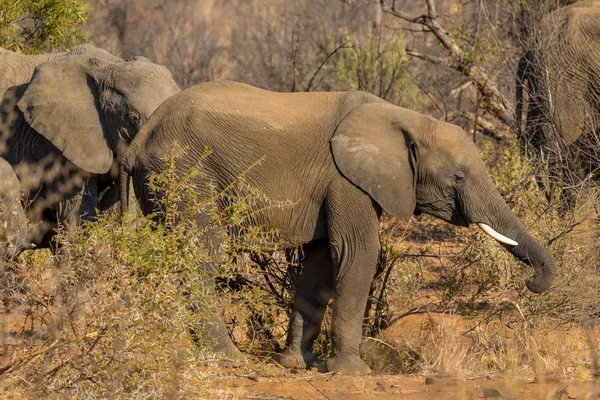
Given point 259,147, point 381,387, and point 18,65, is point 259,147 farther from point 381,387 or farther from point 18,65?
point 18,65

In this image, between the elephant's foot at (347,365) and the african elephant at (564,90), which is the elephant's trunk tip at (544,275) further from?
the african elephant at (564,90)

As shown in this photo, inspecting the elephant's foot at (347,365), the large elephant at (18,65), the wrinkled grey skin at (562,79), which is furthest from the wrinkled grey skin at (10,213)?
the wrinkled grey skin at (562,79)

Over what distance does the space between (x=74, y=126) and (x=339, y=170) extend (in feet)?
7.83

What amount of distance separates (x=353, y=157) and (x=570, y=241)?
1657 millimetres

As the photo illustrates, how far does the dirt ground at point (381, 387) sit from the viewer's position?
5.68 meters

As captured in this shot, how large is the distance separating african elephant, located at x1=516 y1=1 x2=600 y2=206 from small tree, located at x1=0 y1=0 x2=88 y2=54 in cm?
367

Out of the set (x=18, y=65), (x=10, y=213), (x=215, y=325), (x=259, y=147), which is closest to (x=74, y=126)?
(x=18, y=65)

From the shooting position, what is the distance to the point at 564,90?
9.13 m

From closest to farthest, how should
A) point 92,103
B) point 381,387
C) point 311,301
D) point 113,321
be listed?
point 113,321 → point 381,387 → point 311,301 → point 92,103

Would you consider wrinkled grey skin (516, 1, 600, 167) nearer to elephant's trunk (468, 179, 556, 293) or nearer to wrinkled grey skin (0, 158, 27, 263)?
elephant's trunk (468, 179, 556, 293)

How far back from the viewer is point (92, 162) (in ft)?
25.1

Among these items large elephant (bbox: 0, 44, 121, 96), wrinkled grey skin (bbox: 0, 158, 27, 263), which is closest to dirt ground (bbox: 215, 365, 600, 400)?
wrinkled grey skin (bbox: 0, 158, 27, 263)

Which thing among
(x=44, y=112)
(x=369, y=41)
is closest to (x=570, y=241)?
(x=44, y=112)

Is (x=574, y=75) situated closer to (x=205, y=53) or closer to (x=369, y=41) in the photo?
(x=369, y=41)
